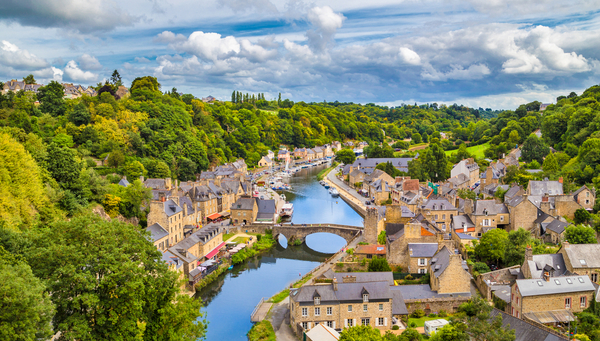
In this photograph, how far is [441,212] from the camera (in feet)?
149

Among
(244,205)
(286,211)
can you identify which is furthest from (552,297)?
(286,211)

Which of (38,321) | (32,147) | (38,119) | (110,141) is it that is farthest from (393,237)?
(38,119)

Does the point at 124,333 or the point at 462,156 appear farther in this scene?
the point at 462,156

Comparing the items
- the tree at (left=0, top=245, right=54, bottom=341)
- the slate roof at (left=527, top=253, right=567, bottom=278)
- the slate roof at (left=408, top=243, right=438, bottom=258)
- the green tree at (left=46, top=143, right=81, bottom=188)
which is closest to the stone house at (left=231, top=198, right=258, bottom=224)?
the green tree at (left=46, top=143, right=81, bottom=188)

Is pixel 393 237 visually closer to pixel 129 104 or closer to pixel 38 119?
pixel 38 119

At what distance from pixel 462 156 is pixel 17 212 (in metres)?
73.5

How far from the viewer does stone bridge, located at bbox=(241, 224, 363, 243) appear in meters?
45.9

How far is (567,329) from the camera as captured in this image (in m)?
24.2

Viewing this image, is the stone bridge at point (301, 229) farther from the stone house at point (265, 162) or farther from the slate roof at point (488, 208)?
the stone house at point (265, 162)

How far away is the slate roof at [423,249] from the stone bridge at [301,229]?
11.6 meters

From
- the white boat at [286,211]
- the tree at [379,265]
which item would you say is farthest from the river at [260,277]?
the tree at [379,265]

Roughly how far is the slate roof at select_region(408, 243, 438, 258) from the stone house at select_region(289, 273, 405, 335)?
7853 millimetres

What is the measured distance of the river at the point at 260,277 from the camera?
30.1 meters

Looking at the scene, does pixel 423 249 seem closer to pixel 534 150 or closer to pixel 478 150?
pixel 534 150
